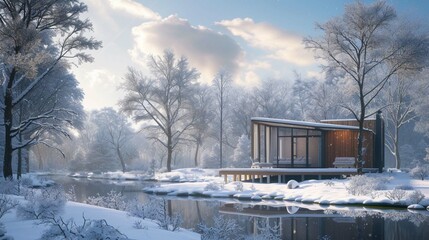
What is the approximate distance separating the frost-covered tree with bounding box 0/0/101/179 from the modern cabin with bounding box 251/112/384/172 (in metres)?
15.0

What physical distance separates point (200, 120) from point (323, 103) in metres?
13.2

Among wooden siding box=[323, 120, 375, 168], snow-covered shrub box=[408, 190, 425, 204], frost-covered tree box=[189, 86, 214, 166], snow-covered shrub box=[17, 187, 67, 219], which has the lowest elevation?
snow-covered shrub box=[408, 190, 425, 204]

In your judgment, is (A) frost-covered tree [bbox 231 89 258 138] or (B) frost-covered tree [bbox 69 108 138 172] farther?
(A) frost-covered tree [bbox 231 89 258 138]

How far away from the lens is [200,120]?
137 feet

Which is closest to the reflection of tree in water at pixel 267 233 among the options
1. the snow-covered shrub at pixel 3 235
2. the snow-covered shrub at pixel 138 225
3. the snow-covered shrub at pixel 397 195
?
the snow-covered shrub at pixel 138 225

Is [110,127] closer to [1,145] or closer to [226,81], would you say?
[226,81]

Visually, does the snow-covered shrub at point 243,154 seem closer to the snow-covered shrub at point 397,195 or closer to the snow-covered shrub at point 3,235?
the snow-covered shrub at point 397,195

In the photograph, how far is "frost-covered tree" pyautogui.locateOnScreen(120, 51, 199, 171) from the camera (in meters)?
37.5

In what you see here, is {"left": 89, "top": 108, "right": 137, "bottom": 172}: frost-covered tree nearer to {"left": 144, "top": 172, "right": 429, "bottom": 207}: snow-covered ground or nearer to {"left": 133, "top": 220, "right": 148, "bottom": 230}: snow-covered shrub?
{"left": 144, "top": 172, "right": 429, "bottom": 207}: snow-covered ground

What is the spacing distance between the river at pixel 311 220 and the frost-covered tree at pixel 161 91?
67.2 feet

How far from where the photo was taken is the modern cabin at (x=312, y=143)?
2736 centimetres

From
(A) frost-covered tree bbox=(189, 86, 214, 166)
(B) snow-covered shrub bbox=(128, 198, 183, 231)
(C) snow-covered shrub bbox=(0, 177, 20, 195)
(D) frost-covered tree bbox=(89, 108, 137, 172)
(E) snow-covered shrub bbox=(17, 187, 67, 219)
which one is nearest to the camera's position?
(E) snow-covered shrub bbox=(17, 187, 67, 219)

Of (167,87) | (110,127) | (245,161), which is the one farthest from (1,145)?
(110,127)

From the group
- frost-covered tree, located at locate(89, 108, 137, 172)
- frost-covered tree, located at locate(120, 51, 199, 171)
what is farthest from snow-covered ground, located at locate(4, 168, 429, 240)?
frost-covered tree, located at locate(89, 108, 137, 172)
